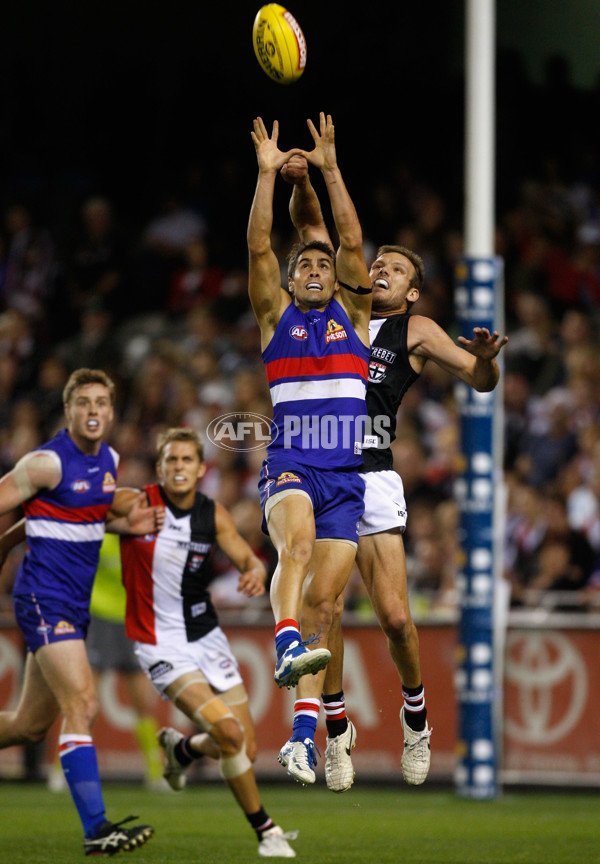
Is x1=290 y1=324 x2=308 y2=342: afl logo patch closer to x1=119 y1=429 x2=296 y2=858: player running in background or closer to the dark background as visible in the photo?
x1=119 y1=429 x2=296 y2=858: player running in background

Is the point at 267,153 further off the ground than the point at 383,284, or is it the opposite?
the point at 267,153

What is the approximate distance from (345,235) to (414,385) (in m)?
7.75

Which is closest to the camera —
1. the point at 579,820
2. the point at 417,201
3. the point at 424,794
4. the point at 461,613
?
the point at 579,820

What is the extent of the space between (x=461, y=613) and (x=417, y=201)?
21.4 feet

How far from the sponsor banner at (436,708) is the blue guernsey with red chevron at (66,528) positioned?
12.6ft

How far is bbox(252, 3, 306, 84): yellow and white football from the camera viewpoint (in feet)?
22.7

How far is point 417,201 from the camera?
15984 mm

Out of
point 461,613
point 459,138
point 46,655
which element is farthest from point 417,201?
point 46,655

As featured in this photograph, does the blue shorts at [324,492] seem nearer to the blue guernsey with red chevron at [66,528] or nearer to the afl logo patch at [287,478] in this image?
the afl logo patch at [287,478]

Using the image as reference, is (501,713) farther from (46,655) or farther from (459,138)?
(459,138)

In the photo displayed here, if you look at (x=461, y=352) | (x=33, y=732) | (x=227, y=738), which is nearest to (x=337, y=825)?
(x=227, y=738)

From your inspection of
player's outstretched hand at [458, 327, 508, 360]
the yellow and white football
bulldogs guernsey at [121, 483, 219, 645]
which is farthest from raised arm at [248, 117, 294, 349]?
bulldogs guernsey at [121, 483, 219, 645]

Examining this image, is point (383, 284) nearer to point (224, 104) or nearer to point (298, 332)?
point (298, 332)

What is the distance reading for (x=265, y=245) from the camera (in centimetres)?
648
